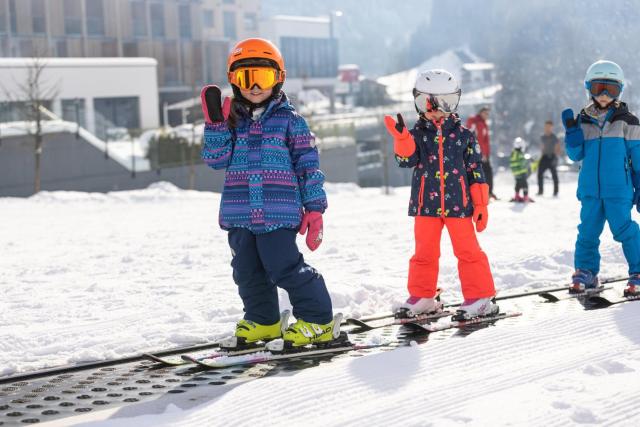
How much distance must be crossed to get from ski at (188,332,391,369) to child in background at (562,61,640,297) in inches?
83.9

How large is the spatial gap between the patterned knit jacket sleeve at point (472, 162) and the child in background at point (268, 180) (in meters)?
1.16

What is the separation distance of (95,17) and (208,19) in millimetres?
11362

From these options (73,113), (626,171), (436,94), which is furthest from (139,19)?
(436,94)

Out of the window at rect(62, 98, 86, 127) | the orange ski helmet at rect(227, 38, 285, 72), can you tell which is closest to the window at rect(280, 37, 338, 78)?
the window at rect(62, 98, 86, 127)

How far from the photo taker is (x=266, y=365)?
4730 mm

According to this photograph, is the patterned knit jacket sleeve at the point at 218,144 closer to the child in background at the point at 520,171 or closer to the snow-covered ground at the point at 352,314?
the snow-covered ground at the point at 352,314

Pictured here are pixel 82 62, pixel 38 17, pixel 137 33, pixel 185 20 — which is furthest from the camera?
pixel 185 20

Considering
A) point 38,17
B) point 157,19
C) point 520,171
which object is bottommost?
point 520,171

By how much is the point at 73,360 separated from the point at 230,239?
3.61 feet

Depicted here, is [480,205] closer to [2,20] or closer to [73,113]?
[73,113]

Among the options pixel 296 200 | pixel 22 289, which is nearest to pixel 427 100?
pixel 296 200

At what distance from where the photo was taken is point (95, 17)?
143 feet

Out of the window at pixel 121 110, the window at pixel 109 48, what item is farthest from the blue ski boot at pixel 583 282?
the window at pixel 109 48

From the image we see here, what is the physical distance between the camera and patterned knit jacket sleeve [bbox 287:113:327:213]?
4.93m
